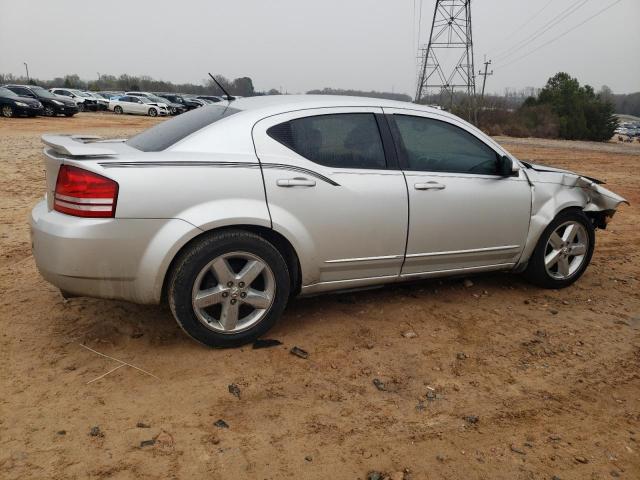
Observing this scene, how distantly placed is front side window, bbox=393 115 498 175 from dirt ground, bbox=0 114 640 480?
3.63ft

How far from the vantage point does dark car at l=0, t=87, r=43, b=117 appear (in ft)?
81.9

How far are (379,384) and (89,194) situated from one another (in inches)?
77.4

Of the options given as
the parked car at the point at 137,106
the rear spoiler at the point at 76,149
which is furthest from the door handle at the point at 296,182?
the parked car at the point at 137,106

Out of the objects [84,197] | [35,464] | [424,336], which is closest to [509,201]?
[424,336]

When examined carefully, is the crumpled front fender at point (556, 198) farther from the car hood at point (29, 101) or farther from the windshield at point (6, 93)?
the windshield at point (6, 93)

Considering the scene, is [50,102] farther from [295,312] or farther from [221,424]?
[221,424]

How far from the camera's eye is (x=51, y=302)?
4020mm

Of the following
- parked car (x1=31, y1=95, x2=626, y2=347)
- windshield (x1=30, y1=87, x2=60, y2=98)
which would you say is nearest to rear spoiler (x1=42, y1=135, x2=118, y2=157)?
parked car (x1=31, y1=95, x2=626, y2=347)

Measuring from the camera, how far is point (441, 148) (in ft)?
12.9

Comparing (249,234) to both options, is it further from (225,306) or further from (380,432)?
(380,432)

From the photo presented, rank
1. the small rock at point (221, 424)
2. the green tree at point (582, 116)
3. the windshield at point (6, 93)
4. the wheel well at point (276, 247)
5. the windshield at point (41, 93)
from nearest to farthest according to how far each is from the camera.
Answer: the small rock at point (221, 424) → the wheel well at point (276, 247) → the windshield at point (6, 93) → the windshield at point (41, 93) → the green tree at point (582, 116)

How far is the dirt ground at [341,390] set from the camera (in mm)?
2410

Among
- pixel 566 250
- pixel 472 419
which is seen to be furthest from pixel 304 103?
pixel 566 250

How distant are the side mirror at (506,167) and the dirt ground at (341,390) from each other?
3.47 feet
